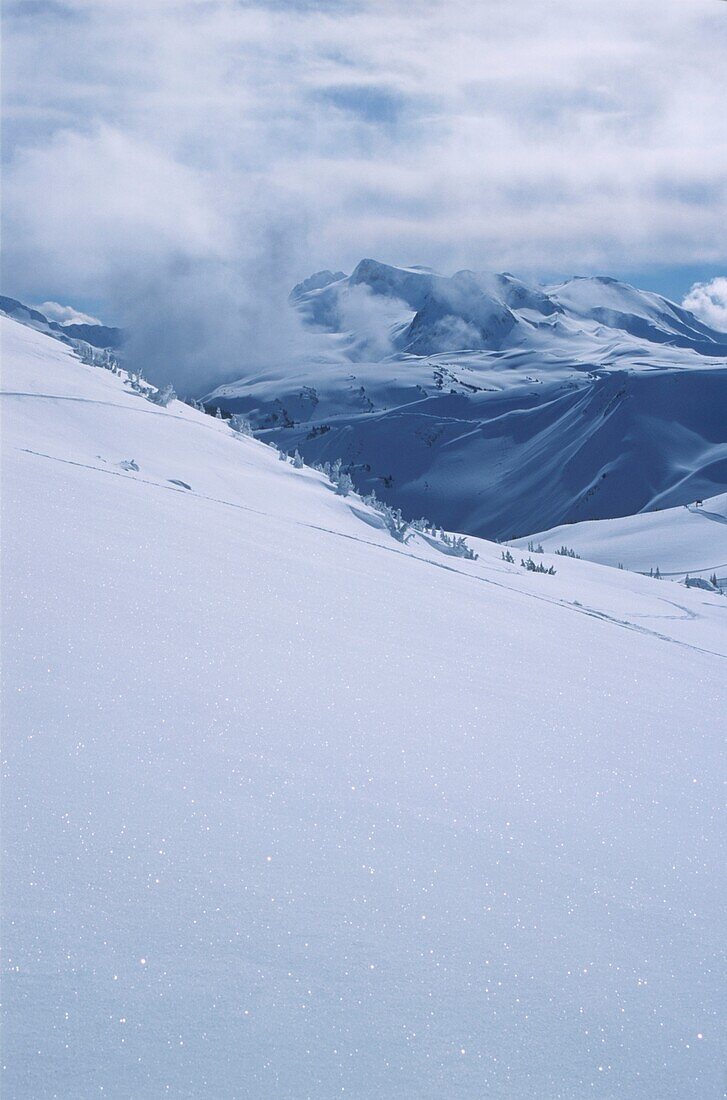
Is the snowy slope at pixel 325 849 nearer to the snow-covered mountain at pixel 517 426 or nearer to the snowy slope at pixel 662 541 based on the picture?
the snowy slope at pixel 662 541

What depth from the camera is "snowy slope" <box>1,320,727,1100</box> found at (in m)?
1.00

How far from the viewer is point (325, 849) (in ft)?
4.47

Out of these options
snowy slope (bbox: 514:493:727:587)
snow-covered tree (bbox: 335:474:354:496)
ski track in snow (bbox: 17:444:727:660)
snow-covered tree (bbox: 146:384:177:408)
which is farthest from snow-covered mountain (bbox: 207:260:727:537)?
ski track in snow (bbox: 17:444:727:660)

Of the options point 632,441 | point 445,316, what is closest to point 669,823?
point 632,441

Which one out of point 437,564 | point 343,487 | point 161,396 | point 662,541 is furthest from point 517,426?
point 437,564

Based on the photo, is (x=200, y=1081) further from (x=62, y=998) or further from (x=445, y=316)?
(x=445, y=316)

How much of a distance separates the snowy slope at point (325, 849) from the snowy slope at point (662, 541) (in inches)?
466

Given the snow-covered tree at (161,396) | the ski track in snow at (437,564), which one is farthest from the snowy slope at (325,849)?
the snow-covered tree at (161,396)

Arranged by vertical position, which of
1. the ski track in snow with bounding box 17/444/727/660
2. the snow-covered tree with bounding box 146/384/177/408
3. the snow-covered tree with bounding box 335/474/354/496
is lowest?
the ski track in snow with bounding box 17/444/727/660

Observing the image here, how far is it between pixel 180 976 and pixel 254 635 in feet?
4.28

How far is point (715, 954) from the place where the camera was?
1307 millimetres

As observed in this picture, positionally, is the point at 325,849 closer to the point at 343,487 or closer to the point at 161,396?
the point at 343,487

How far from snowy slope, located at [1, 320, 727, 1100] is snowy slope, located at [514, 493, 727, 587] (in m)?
11.8

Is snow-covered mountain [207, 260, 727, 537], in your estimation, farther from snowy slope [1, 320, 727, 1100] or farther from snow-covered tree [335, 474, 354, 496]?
snowy slope [1, 320, 727, 1100]
